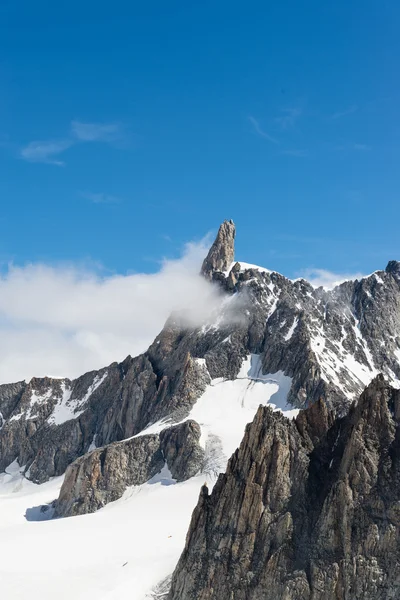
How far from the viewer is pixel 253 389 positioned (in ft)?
499

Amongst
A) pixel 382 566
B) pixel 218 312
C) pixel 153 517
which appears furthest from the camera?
pixel 218 312

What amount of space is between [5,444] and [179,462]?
3492 inches

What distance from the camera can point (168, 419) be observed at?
142875mm

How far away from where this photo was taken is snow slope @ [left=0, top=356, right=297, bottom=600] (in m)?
67.4

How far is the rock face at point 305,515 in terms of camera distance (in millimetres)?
42562

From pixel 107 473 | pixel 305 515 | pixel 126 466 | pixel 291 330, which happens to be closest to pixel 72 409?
pixel 126 466

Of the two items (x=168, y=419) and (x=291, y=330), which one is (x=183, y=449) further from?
(x=291, y=330)

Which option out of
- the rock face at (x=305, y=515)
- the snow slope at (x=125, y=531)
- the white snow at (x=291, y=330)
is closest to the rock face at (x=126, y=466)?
the snow slope at (x=125, y=531)

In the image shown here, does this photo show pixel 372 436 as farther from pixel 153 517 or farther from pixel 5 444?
pixel 5 444

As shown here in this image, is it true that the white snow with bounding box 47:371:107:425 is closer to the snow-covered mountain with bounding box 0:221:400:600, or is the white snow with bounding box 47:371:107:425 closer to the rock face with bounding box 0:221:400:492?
the rock face with bounding box 0:221:400:492

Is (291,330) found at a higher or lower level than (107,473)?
higher

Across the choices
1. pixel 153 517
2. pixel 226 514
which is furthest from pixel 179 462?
pixel 226 514

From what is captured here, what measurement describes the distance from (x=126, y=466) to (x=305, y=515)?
83976 mm

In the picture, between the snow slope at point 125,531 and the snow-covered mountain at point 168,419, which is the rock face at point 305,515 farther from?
the snow slope at point 125,531
